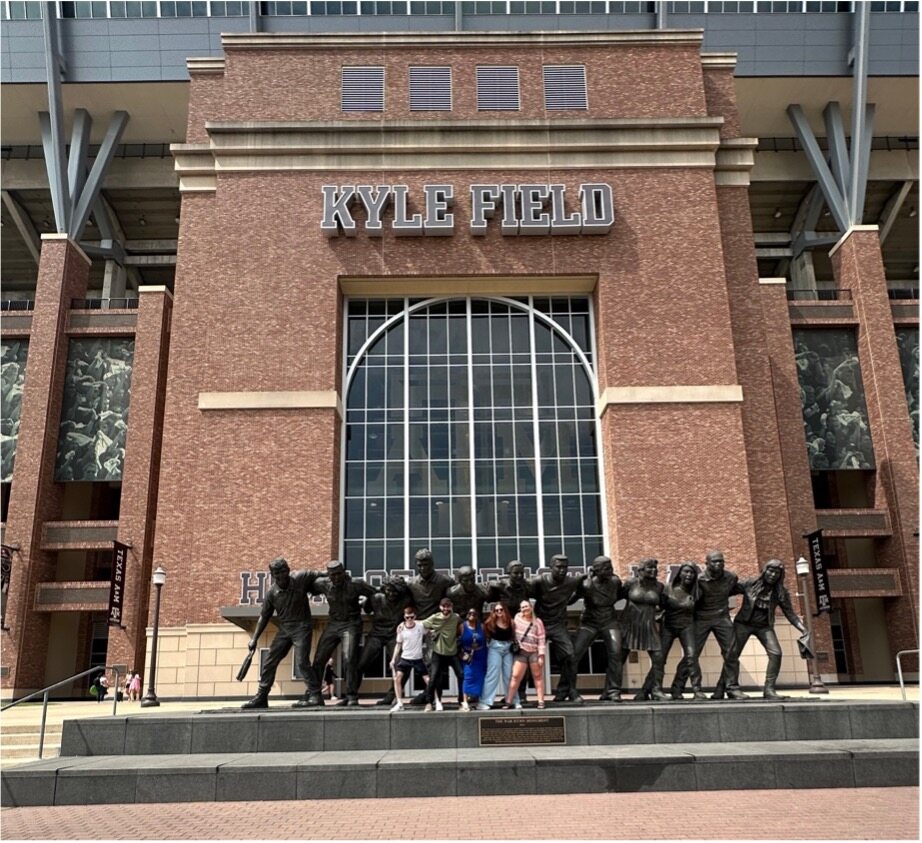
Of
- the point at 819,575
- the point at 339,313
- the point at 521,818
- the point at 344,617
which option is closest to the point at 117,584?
the point at 339,313

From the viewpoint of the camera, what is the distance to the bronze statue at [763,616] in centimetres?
1350

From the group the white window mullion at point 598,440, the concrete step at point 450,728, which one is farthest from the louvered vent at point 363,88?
the concrete step at point 450,728

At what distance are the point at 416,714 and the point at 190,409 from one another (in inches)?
600

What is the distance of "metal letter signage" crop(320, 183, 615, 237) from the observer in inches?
979

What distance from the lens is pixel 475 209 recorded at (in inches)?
985

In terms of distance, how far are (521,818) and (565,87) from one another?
23.1 meters

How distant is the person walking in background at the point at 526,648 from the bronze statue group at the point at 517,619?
1.8 inches

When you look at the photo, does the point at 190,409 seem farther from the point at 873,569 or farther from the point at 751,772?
the point at 873,569

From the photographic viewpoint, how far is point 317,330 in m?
24.3

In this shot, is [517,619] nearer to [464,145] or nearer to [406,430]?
[406,430]

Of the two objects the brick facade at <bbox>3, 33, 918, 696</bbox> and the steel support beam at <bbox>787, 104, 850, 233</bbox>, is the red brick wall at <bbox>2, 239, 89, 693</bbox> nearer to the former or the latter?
the brick facade at <bbox>3, 33, 918, 696</bbox>

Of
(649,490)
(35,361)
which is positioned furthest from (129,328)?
(649,490)

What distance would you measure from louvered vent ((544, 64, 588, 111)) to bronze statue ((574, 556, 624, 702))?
17436mm

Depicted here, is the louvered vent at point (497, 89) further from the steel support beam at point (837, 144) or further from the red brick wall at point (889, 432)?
the steel support beam at point (837, 144)
